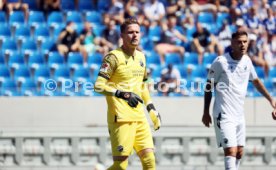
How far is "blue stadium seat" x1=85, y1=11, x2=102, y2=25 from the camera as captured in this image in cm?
1862

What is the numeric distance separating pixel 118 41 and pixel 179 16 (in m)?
1.77

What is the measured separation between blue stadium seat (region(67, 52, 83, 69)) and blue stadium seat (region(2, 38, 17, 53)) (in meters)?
1.20

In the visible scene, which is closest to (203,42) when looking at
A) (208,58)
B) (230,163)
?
(208,58)

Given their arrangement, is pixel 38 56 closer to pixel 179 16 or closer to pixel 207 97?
pixel 179 16

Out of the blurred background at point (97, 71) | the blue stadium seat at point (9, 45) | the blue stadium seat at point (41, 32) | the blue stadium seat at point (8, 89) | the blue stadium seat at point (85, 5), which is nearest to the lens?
the blurred background at point (97, 71)

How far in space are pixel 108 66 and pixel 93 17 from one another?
928cm

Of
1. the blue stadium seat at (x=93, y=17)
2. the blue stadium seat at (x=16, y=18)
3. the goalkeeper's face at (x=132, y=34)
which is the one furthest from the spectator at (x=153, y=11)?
the goalkeeper's face at (x=132, y=34)

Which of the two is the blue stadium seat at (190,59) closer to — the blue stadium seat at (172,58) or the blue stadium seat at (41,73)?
the blue stadium seat at (172,58)

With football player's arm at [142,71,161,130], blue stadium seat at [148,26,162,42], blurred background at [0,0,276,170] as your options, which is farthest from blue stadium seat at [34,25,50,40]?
football player's arm at [142,71,161,130]

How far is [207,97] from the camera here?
34.0 ft

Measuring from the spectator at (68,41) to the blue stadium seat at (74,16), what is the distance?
2.43 feet

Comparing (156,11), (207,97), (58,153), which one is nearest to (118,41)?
(156,11)

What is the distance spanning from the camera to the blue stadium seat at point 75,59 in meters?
17.3

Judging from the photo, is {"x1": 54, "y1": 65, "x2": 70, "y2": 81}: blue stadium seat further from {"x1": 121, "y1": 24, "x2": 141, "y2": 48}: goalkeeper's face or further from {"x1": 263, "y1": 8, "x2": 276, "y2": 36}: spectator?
{"x1": 121, "y1": 24, "x2": 141, "y2": 48}: goalkeeper's face
